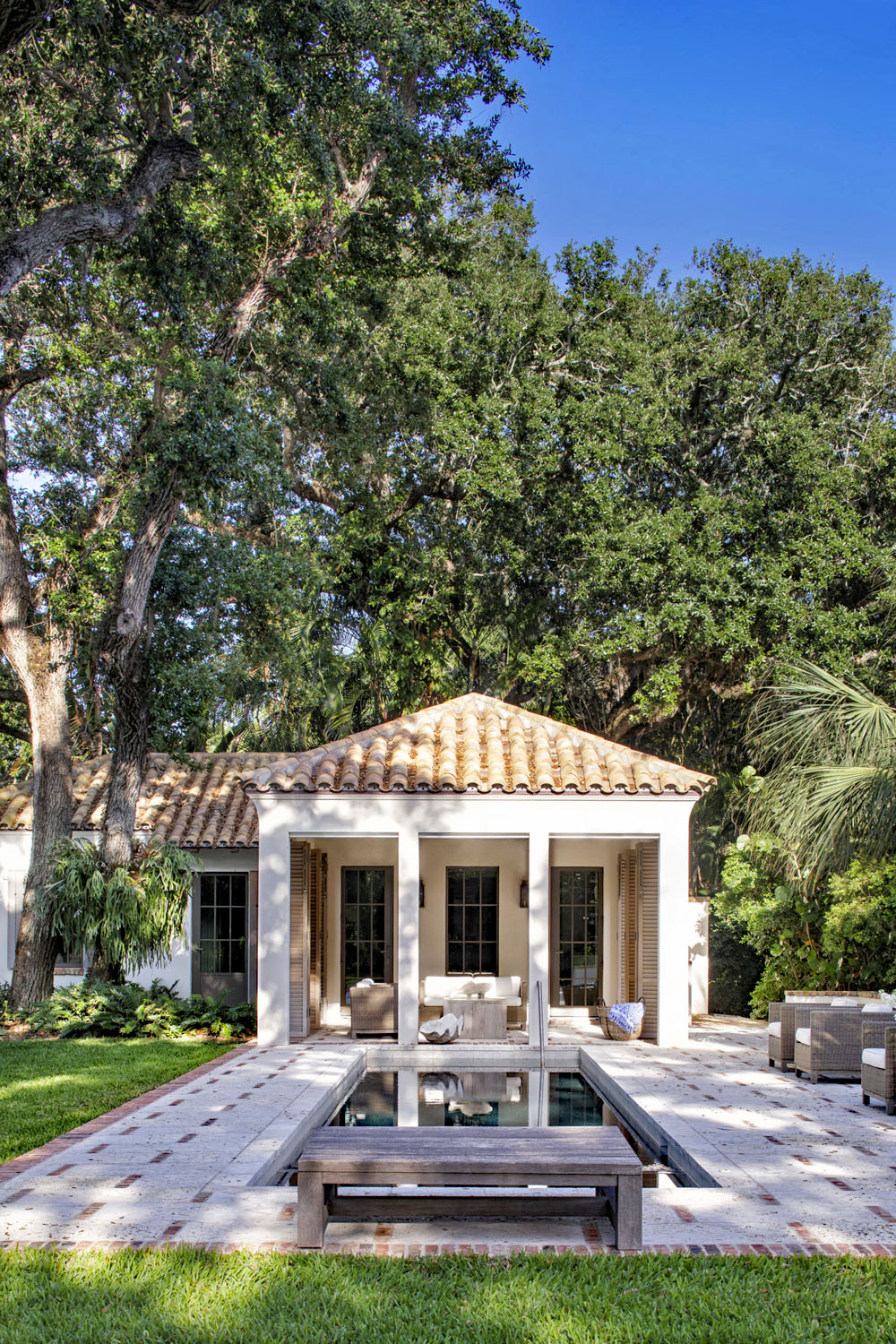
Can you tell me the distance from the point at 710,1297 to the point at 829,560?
1525 centimetres

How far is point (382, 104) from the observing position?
1456cm

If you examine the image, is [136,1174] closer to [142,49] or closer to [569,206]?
[142,49]

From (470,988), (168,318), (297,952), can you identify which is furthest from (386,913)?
(168,318)

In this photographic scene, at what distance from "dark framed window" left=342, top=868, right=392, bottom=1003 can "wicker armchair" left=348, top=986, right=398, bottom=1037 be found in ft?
7.70

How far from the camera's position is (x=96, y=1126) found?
842 centimetres

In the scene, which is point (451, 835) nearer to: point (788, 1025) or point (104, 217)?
point (788, 1025)

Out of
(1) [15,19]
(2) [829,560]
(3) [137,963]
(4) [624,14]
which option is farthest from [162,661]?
(4) [624,14]

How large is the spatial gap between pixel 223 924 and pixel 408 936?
A: 5.14 metres

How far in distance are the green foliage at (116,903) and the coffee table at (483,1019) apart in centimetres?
434

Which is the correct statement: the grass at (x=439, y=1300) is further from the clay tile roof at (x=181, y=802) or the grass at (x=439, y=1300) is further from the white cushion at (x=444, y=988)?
the clay tile roof at (x=181, y=802)

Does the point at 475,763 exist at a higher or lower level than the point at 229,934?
higher

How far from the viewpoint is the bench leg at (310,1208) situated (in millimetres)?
5422

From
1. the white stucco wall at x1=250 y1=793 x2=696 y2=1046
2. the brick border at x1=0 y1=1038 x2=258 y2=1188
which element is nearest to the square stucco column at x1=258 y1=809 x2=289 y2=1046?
the white stucco wall at x1=250 y1=793 x2=696 y2=1046

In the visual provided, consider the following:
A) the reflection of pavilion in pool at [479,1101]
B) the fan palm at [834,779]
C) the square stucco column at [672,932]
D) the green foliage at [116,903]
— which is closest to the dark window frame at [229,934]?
the green foliage at [116,903]
